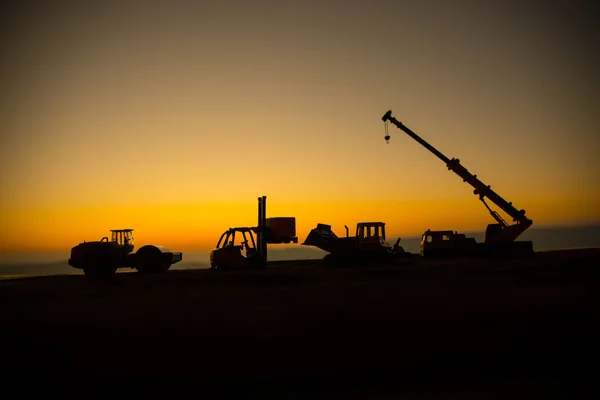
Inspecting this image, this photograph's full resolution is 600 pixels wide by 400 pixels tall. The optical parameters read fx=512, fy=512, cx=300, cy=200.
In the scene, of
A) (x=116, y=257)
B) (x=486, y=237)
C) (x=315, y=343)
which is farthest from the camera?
(x=486, y=237)

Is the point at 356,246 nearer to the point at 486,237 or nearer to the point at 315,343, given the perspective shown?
the point at 486,237

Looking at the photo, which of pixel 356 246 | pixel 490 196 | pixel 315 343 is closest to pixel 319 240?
pixel 356 246

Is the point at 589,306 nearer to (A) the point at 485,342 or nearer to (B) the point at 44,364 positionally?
(A) the point at 485,342

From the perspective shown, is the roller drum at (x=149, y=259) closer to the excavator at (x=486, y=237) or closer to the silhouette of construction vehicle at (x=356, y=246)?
the silhouette of construction vehicle at (x=356, y=246)

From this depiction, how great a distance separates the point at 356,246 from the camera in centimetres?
2861

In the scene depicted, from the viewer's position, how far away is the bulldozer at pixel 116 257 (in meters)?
24.1

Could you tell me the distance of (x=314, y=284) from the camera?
742 inches

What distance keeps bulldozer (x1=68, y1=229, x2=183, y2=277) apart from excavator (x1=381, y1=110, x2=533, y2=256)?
16.7 metres

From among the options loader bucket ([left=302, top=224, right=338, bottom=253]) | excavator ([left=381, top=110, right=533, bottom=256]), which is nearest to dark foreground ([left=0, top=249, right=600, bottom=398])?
loader bucket ([left=302, top=224, right=338, bottom=253])

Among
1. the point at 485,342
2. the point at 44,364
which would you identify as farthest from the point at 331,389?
the point at 44,364

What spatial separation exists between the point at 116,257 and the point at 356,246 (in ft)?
41.5

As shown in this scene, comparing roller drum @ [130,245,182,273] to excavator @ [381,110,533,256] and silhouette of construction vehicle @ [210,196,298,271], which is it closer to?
silhouette of construction vehicle @ [210,196,298,271]

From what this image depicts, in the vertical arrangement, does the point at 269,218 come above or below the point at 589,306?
above

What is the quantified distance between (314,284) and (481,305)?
7.68m
